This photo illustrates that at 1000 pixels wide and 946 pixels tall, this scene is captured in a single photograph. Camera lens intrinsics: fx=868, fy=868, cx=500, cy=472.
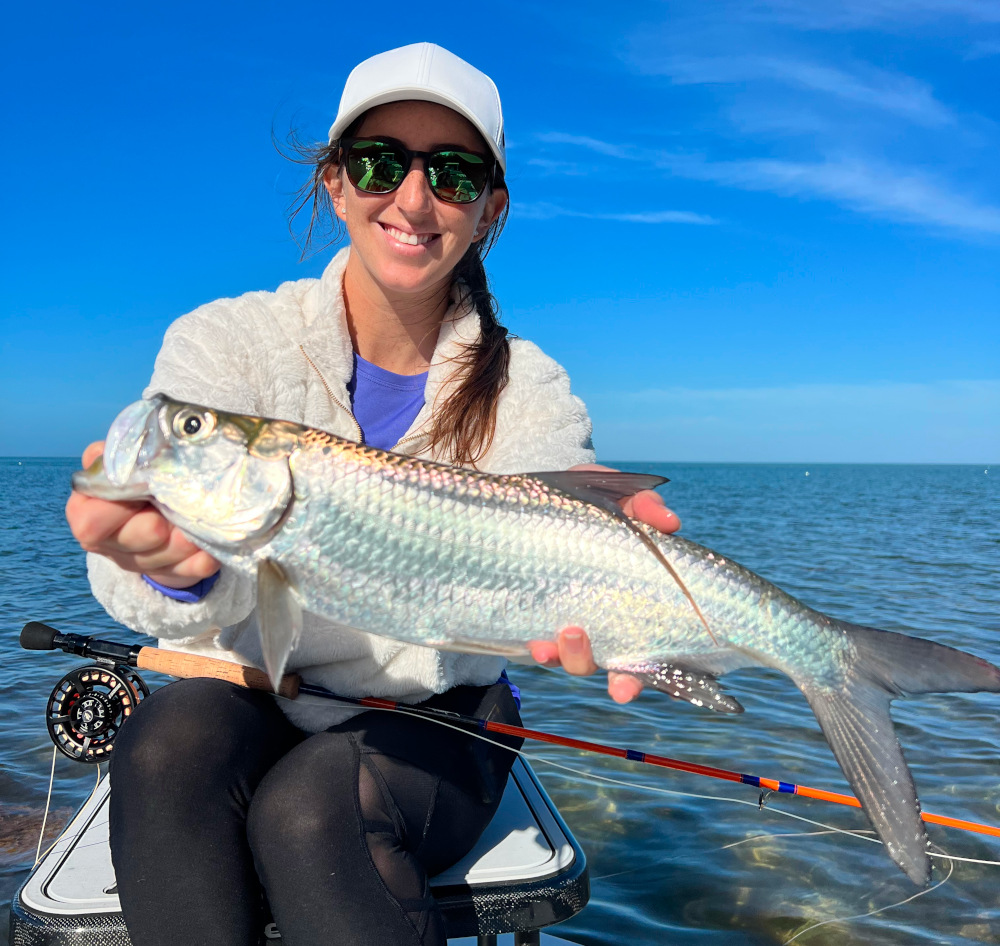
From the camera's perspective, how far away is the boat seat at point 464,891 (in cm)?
254

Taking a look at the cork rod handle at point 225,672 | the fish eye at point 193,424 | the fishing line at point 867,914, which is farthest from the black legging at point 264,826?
the fishing line at point 867,914

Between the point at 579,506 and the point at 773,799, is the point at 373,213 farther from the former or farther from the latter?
the point at 773,799

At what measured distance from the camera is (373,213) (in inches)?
128

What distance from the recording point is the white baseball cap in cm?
306

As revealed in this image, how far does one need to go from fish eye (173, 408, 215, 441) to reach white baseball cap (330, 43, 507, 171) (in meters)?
1.44

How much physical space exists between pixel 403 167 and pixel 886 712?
2.44 m

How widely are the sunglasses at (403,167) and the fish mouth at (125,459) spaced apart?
4.53 feet

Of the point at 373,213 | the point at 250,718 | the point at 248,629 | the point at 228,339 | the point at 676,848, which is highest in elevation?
the point at 373,213

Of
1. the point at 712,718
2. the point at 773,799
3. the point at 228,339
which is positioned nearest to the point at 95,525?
the point at 228,339

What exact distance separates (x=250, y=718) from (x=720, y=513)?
123ft

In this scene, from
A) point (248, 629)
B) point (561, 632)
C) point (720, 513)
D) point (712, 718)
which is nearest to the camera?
point (561, 632)

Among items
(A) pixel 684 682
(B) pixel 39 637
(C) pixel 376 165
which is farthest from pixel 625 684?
(B) pixel 39 637

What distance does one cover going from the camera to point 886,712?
8.23 ft

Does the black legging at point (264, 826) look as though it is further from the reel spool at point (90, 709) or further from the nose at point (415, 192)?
the nose at point (415, 192)
